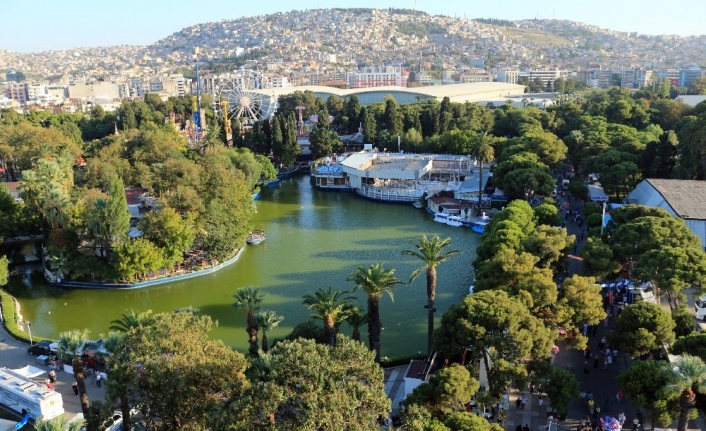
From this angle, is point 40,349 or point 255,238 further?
point 255,238

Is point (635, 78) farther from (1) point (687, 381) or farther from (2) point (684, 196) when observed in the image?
(1) point (687, 381)

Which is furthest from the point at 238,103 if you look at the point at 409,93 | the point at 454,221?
the point at 454,221

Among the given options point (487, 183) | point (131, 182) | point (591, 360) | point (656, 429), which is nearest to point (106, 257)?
point (131, 182)

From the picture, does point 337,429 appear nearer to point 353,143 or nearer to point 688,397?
point 688,397

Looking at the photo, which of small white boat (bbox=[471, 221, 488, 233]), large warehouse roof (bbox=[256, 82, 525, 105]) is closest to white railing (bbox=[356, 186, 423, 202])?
small white boat (bbox=[471, 221, 488, 233])

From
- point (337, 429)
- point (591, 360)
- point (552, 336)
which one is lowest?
point (591, 360)

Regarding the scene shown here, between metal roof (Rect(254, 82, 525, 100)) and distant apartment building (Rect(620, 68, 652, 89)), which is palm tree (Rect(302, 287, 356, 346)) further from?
distant apartment building (Rect(620, 68, 652, 89))
